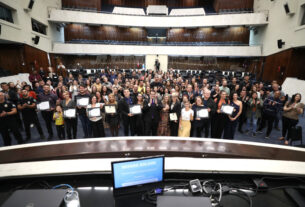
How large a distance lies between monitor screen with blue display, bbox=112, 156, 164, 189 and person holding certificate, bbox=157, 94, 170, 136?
334 cm

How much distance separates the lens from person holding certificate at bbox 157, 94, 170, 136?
481 cm

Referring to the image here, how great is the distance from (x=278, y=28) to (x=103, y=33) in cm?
1801

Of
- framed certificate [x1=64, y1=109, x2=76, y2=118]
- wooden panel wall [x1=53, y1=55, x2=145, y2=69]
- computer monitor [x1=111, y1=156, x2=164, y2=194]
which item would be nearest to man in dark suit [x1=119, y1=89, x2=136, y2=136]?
framed certificate [x1=64, y1=109, x2=76, y2=118]

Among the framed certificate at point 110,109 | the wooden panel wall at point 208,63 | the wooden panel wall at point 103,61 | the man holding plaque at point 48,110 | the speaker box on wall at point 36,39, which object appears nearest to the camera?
the framed certificate at point 110,109

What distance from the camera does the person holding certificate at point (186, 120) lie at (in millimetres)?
4387

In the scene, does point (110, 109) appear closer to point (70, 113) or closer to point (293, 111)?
point (70, 113)

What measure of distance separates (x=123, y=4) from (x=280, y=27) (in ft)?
61.5

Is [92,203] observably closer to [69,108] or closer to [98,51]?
[69,108]

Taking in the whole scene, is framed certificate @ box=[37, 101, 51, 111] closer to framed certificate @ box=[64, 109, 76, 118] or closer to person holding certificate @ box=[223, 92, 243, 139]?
framed certificate @ box=[64, 109, 76, 118]

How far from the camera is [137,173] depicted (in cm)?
142

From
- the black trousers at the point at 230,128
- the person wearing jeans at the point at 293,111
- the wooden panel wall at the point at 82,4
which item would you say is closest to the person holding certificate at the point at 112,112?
the black trousers at the point at 230,128

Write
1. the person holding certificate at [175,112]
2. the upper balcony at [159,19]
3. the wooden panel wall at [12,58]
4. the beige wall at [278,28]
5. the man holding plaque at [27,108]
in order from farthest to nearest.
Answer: the upper balcony at [159,19]
the wooden panel wall at [12,58]
the beige wall at [278,28]
the man holding plaque at [27,108]
the person holding certificate at [175,112]

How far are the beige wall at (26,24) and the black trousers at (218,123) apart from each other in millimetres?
12756

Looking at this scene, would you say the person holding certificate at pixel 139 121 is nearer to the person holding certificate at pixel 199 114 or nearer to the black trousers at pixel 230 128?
the person holding certificate at pixel 199 114
